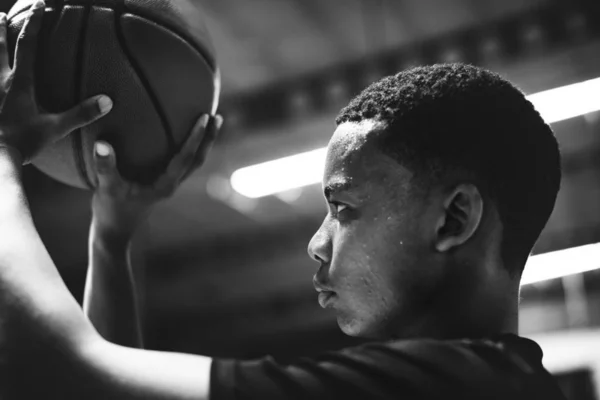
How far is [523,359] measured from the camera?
36.5 inches

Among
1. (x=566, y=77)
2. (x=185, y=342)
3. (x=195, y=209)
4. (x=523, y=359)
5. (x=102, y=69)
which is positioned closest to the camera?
(x=523, y=359)

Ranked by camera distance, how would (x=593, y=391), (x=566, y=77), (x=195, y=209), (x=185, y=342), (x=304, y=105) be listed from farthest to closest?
(x=185, y=342), (x=195, y=209), (x=593, y=391), (x=304, y=105), (x=566, y=77)

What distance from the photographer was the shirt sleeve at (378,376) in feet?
→ 2.77

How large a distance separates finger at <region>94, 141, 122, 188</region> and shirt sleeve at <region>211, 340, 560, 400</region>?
22.4 inches

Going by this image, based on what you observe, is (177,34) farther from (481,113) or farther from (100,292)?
(481,113)

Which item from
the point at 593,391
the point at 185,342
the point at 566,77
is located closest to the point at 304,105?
the point at 566,77

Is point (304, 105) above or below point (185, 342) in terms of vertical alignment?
above

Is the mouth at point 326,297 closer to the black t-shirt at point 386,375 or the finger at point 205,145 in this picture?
the black t-shirt at point 386,375

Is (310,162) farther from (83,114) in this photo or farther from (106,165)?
(83,114)

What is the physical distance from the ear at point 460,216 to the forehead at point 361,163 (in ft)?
0.25

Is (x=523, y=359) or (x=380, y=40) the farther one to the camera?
(x=380, y=40)

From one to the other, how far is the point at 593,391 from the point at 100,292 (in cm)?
549

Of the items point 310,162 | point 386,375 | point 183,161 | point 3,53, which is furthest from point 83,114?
point 310,162

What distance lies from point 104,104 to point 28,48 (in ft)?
0.49
